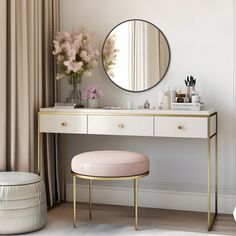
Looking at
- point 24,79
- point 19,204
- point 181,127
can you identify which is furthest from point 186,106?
point 19,204

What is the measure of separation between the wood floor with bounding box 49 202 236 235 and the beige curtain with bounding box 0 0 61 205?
38cm

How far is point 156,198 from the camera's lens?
395cm

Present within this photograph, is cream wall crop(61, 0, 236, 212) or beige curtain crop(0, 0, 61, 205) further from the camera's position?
cream wall crop(61, 0, 236, 212)

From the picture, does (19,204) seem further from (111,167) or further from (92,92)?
(92,92)

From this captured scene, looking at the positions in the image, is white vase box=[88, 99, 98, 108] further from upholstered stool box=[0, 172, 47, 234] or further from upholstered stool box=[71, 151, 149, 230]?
upholstered stool box=[0, 172, 47, 234]

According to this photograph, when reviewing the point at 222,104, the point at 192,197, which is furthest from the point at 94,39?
the point at 192,197

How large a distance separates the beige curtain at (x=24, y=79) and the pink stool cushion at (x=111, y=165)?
53cm

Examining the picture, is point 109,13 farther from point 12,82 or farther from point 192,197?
point 192,197

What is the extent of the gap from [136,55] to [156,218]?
130 centimetres

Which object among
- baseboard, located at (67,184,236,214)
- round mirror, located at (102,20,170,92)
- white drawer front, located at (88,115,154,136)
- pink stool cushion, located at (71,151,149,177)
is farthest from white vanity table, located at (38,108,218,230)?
round mirror, located at (102,20,170,92)

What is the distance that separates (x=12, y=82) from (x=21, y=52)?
0.26 meters

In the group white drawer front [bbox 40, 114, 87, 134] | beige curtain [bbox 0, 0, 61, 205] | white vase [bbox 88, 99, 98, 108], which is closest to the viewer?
beige curtain [bbox 0, 0, 61, 205]

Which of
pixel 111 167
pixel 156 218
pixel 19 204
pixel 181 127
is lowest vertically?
pixel 156 218

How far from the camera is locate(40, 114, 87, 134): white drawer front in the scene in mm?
3631
